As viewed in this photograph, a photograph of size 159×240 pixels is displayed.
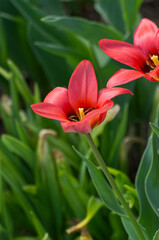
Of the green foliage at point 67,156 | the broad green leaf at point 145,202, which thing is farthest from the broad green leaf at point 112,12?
the broad green leaf at point 145,202

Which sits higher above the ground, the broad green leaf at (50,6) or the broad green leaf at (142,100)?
the broad green leaf at (50,6)

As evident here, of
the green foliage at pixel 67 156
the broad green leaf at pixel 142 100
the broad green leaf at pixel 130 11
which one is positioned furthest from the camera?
the broad green leaf at pixel 142 100

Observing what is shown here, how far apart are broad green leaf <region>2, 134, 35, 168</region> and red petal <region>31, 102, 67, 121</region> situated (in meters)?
0.54

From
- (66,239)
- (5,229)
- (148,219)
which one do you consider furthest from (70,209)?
(148,219)

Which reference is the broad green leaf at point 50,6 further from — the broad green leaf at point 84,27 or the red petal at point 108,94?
the red petal at point 108,94

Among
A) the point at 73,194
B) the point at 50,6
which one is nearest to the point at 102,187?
the point at 73,194

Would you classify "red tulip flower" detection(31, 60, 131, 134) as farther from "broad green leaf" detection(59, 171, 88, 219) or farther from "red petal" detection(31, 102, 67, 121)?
"broad green leaf" detection(59, 171, 88, 219)

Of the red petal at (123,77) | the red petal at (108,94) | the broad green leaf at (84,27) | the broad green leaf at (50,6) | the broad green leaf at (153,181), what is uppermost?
the broad green leaf at (50,6)

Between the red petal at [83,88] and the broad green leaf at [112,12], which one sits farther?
the broad green leaf at [112,12]

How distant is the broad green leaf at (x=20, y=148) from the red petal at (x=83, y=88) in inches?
20.2

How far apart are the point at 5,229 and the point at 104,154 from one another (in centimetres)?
31

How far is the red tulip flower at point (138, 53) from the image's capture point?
552 mm

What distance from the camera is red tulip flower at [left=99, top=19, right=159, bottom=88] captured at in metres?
0.55

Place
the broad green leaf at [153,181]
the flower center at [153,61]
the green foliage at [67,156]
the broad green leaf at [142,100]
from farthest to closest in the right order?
the broad green leaf at [142,100]
the green foliage at [67,156]
the broad green leaf at [153,181]
the flower center at [153,61]
